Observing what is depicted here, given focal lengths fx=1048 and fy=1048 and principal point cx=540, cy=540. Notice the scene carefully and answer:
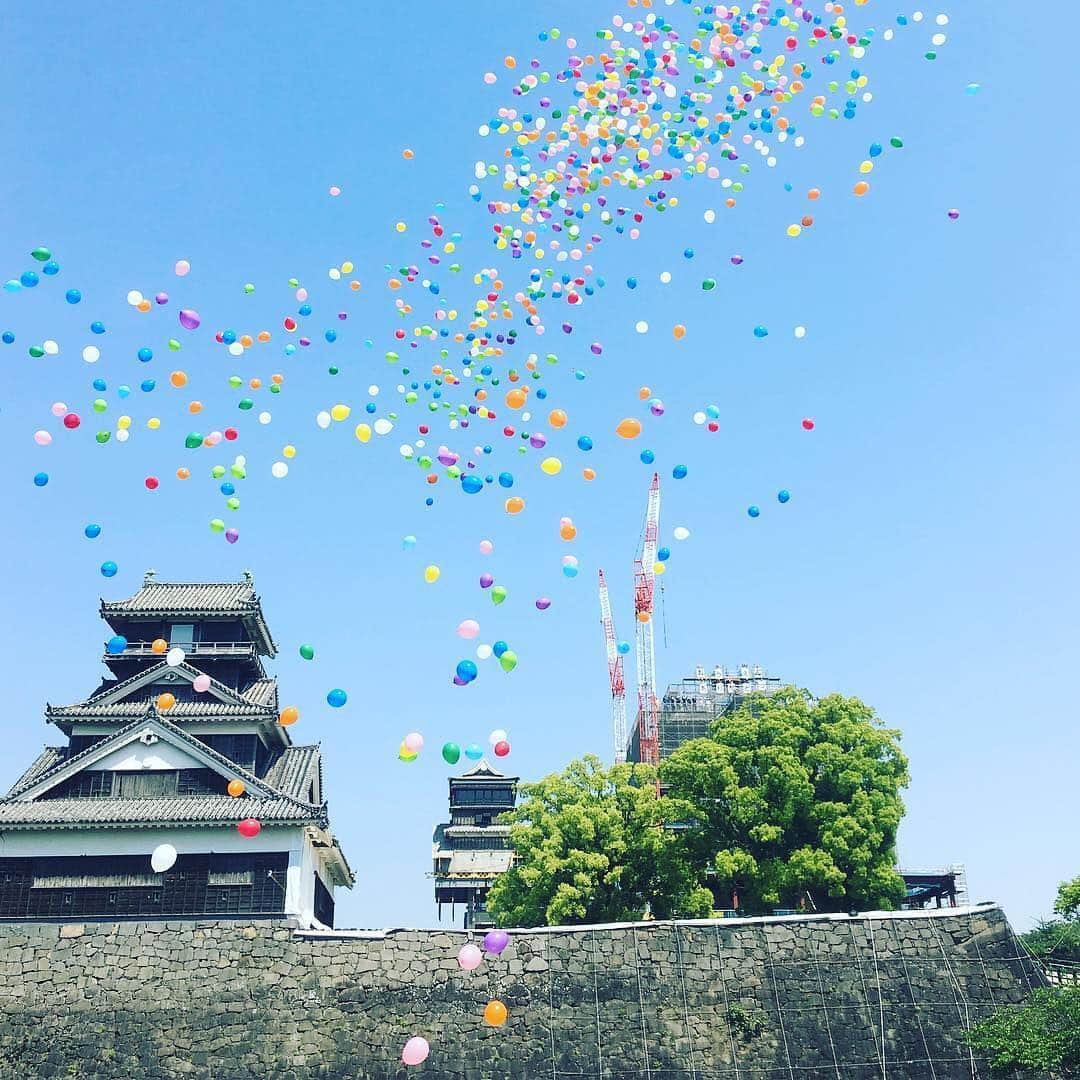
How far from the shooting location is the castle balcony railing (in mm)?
30203

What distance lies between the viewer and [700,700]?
210ft

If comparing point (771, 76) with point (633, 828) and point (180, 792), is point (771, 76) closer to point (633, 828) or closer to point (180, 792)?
point (633, 828)

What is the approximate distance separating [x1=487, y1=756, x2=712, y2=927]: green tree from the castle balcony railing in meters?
9.66

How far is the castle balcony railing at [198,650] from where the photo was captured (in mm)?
30203

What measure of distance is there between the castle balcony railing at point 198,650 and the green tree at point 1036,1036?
21.7 m

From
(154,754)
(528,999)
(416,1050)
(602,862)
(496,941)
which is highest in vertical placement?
(154,754)

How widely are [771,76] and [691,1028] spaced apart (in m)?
13.4

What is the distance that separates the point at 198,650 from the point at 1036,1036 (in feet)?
77.3

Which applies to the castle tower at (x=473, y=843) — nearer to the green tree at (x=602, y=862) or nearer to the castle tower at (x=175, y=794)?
the castle tower at (x=175, y=794)

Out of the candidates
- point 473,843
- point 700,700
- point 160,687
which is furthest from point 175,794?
point 700,700

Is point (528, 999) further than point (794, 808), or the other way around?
point (794, 808)

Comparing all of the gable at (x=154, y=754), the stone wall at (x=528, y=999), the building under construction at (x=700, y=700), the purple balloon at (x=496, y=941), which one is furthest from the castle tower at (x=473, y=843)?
the purple balloon at (x=496, y=941)

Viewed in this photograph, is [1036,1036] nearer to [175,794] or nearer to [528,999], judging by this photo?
[528,999]

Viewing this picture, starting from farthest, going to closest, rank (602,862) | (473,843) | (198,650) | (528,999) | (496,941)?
(473,843) < (198,650) < (602,862) < (528,999) < (496,941)
